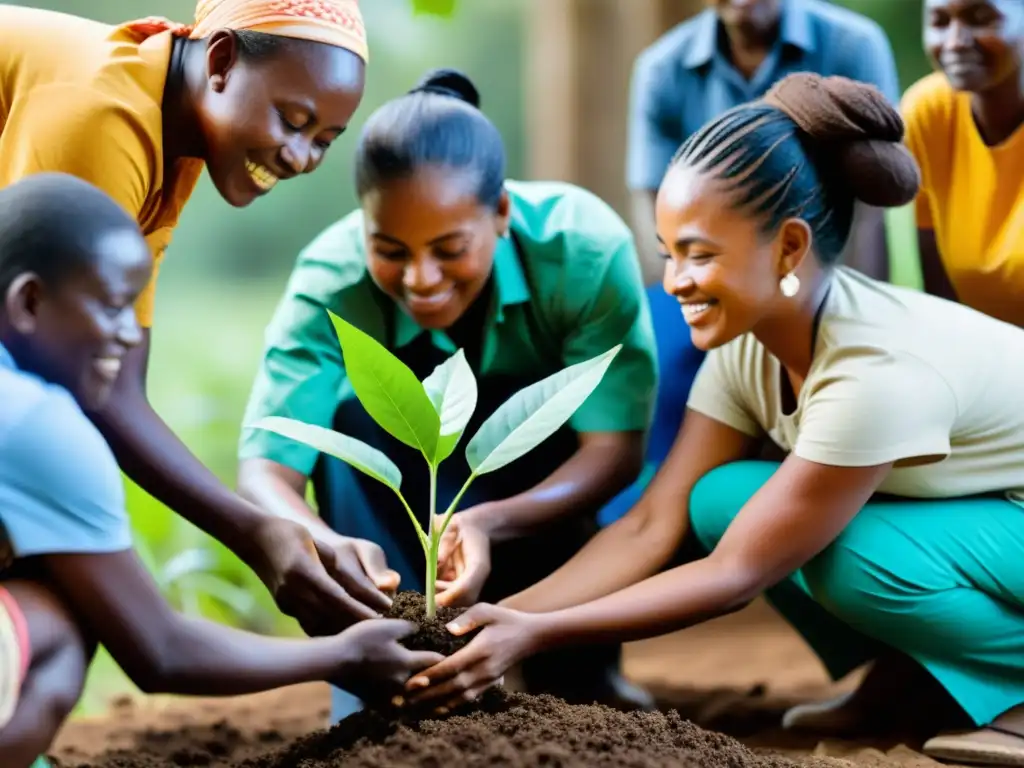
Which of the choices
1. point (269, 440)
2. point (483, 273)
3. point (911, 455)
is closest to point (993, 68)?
point (911, 455)

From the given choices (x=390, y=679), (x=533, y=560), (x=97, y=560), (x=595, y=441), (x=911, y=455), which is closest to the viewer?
(x=97, y=560)

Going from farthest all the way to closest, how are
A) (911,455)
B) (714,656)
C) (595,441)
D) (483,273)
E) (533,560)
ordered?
(714,656), (533,560), (595,441), (483,273), (911,455)

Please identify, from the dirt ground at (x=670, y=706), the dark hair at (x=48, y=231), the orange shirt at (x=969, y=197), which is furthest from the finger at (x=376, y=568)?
the orange shirt at (x=969, y=197)

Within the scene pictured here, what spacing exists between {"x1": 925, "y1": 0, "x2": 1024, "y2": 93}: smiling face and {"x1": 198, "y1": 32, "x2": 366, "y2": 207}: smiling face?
1.24 meters

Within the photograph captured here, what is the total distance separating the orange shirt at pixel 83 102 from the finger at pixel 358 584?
0.56 m

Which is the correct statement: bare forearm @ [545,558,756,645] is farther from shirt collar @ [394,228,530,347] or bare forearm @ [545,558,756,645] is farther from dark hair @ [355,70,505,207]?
dark hair @ [355,70,505,207]

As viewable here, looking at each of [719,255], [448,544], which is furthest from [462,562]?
[719,255]

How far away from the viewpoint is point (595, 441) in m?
2.30

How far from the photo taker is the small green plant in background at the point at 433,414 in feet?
5.91

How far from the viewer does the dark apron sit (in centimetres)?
241

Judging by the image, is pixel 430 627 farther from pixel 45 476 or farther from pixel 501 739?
pixel 45 476

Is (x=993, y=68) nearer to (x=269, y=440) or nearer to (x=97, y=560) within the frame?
(x=269, y=440)

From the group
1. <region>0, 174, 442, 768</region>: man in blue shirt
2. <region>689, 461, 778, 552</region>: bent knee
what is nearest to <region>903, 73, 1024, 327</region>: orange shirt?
<region>689, 461, 778, 552</region>: bent knee

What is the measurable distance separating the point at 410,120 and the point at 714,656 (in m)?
1.79
